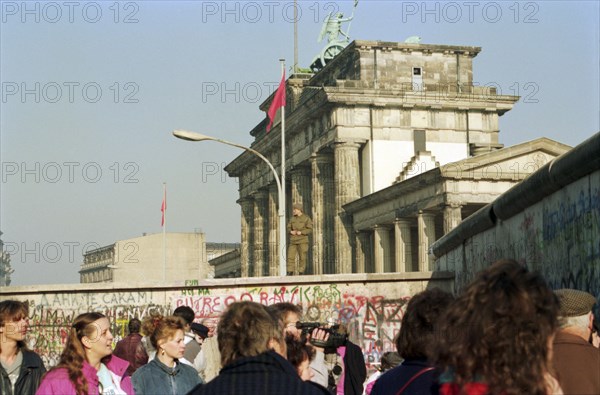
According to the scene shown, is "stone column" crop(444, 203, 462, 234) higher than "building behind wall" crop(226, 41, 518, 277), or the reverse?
"building behind wall" crop(226, 41, 518, 277)

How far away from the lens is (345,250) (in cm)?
5853

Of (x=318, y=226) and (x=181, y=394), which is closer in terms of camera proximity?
(x=181, y=394)

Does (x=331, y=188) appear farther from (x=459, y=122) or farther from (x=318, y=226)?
(x=459, y=122)

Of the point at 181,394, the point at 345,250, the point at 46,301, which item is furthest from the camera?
the point at 345,250

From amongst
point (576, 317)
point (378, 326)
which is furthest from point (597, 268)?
point (378, 326)

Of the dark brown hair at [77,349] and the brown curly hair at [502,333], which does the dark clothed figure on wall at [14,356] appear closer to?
the dark brown hair at [77,349]

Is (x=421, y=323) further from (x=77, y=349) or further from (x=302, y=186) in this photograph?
(x=302, y=186)

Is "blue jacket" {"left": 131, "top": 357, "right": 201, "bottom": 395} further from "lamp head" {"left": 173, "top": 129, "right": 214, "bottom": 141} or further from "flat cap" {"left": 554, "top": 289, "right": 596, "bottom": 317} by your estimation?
"lamp head" {"left": 173, "top": 129, "right": 214, "bottom": 141}

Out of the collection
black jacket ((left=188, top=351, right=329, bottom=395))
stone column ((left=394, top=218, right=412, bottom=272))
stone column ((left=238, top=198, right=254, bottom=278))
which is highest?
stone column ((left=238, top=198, right=254, bottom=278))

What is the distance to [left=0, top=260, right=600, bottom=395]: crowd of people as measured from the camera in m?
3.34

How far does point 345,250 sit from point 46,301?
1430 inches

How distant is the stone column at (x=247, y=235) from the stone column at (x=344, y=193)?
84.9 ft

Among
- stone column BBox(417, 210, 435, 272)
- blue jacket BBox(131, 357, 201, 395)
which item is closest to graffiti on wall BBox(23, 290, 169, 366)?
blue jacket BBox(131, 357, 201, 395)

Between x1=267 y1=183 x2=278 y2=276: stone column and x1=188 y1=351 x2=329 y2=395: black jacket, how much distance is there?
66361 millimetres
